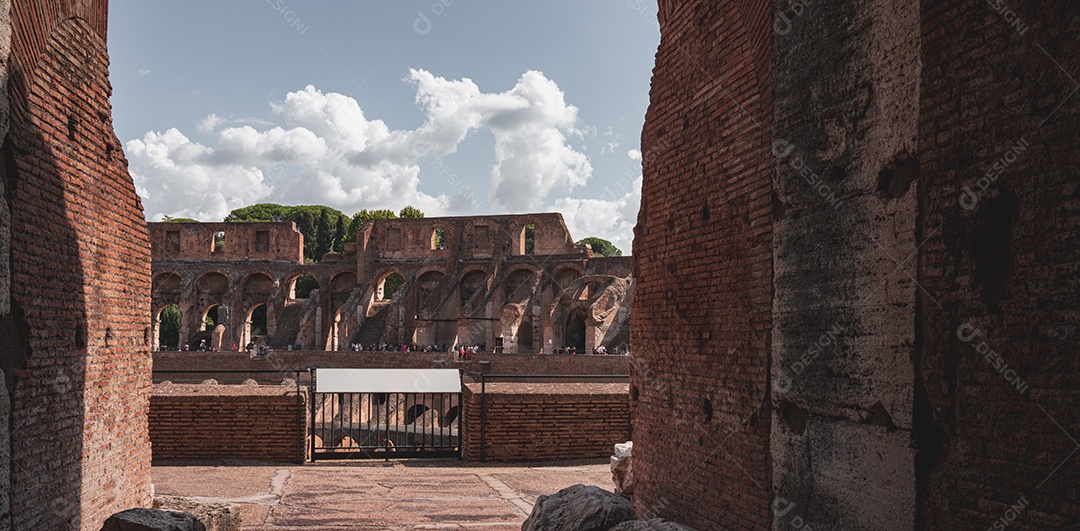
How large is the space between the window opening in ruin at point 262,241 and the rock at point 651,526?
32225 mm

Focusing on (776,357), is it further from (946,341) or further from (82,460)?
(82,460)

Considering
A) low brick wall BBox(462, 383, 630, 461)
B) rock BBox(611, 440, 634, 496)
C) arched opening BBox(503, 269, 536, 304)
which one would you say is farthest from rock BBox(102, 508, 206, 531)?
arched opening BBox(503, 269, 536, 304)

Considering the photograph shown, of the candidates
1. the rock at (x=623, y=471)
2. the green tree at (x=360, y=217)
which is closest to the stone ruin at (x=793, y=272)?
the rock at (x=623, y=471)

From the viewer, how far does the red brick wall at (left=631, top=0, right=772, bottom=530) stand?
4.57 meters

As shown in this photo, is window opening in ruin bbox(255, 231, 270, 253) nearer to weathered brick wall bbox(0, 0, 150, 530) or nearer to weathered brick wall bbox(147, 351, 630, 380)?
weathered brick wall bbox(147, 351, 630, 380)

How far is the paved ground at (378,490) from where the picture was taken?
6.67m

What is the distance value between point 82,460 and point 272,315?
28952 mm

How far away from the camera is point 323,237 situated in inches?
2682

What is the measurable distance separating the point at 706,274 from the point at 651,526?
1710 mm

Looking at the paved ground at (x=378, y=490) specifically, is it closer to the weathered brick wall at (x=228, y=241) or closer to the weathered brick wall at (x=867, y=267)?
the weathered brick wall at (x=867, y=267)

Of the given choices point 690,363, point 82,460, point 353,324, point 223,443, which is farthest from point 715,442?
point 353,324

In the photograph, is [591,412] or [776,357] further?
[591,412]

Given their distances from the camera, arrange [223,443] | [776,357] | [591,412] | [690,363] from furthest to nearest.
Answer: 1. [591,412]
2. [223,443]
3. [690,363]
4. [776,357]

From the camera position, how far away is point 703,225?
5.17 metres
